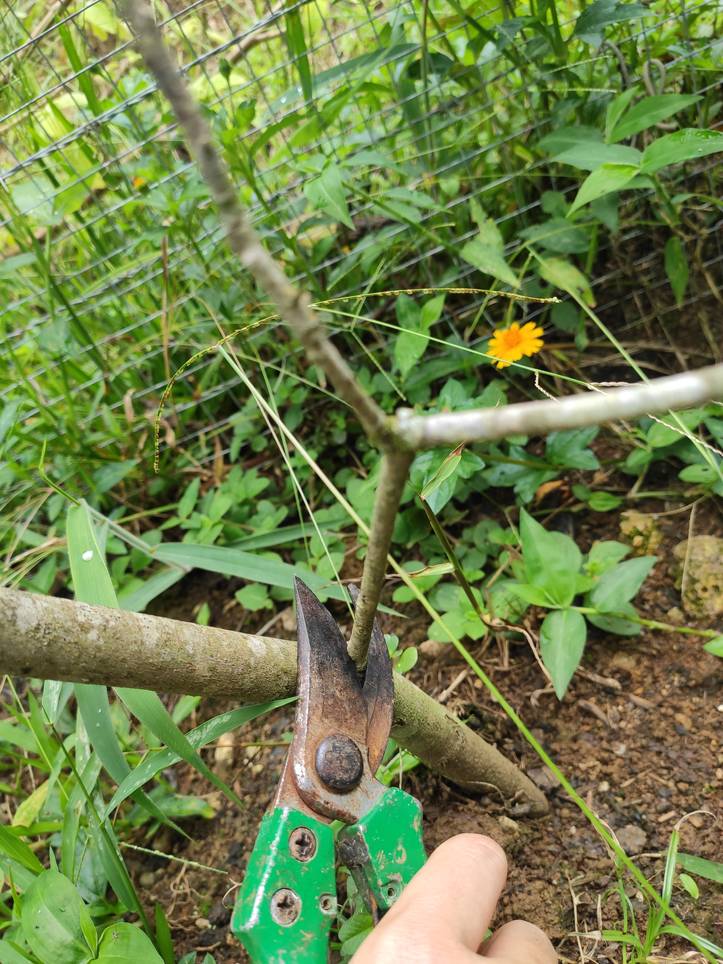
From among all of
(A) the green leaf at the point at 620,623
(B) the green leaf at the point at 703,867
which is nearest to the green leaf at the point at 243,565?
(A) the green leaf at the point at 620,623

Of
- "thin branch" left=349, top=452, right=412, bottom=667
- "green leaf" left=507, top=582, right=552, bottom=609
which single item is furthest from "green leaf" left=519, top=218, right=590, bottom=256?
"thin branch" left=349, top=452, right=412, bottom=667

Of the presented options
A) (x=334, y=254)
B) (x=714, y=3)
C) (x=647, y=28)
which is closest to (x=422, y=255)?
(x=334, y=254)

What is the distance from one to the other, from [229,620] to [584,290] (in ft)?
3.64

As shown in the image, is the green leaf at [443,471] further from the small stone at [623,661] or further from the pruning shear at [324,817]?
the small stone at [623,661]

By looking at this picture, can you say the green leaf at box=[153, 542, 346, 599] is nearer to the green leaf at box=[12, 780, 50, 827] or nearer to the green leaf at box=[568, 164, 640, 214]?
the green leaf at box=[12, 780, 50, 827]

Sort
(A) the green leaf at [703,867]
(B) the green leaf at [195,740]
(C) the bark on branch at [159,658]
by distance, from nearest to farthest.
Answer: (C) the bark on branch at [159,658]
(B) the green leaf at [195,740]
(A) the green leaf at [703,867]

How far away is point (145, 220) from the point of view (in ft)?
6.83

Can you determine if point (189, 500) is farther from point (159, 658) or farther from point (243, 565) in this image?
point (159, 658)

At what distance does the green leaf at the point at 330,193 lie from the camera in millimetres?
1506

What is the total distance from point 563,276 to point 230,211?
1474 millimetres

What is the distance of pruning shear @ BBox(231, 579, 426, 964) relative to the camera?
0.87 metres

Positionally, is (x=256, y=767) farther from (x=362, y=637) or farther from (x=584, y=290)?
(x=584, y=290)

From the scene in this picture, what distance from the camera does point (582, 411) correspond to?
1.35 feet

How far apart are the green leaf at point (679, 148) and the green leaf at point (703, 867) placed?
45.8 inches
